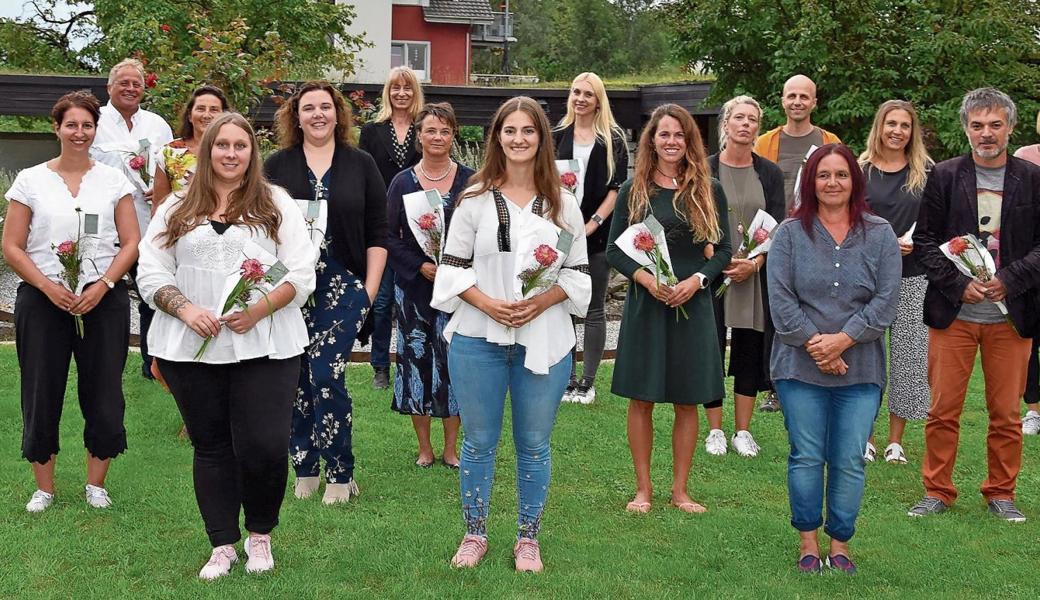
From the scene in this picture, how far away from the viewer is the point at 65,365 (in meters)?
5.94

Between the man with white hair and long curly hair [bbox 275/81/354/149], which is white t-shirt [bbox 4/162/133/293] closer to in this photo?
long curly hair [bbox 275/81/354/149]

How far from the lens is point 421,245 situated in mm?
6391

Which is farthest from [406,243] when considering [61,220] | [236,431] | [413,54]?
[413,54]

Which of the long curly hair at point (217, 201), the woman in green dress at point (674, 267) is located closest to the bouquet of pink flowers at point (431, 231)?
the woman in green dress at point (674, 267)

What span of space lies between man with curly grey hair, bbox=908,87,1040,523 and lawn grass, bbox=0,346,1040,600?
0.41 m

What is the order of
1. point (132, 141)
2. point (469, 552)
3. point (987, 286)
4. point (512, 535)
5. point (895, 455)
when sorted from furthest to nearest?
1. point (132, 141)
2. point (895, 455)
3. point (987, 286)
4. point (512, 535)
5. point (469, 552)

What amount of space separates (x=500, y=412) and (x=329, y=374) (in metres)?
1.33

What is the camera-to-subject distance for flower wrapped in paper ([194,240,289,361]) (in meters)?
4.68

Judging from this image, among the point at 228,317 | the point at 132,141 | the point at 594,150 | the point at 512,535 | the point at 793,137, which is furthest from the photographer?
the point at 594,150

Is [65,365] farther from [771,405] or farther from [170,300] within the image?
[771,405]

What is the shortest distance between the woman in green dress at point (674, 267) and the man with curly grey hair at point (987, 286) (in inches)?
43.6

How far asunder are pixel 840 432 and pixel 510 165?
6.15 ft

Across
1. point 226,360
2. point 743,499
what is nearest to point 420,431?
point 743,499

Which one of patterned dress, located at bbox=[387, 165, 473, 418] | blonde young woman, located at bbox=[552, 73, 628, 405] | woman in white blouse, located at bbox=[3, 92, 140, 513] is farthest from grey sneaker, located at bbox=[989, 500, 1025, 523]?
woman in white blouse, located at bbox=[3, 92, 140, 513]
